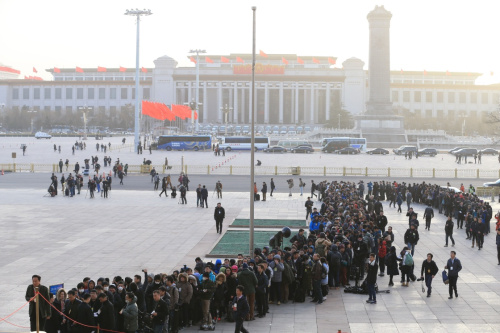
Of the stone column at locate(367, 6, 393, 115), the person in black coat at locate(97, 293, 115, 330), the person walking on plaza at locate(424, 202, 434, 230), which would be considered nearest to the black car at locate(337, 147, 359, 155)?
the stone column at locate(367, 6, 393, 115)

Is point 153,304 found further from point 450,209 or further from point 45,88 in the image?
point 45,88

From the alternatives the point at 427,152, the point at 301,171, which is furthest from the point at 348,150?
the point at 301,171

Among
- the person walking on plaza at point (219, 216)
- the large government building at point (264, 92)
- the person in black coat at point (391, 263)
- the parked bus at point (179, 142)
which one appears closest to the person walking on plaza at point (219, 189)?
the person walking on plaza at point (219, 216)

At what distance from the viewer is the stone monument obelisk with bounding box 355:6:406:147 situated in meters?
91.9

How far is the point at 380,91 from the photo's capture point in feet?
316

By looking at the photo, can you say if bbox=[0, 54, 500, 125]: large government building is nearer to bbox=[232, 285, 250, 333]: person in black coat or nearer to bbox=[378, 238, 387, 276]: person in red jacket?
bbox=[378, 238, 387, 276]: person in red jacket

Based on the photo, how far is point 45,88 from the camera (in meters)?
170

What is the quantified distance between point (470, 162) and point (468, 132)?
7515cm

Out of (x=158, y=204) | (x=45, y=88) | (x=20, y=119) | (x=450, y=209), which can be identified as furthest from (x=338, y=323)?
(x=45, y=88)

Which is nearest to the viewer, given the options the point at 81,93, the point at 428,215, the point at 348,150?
the point at 428,215

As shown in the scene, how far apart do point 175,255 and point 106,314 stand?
9.75 meters

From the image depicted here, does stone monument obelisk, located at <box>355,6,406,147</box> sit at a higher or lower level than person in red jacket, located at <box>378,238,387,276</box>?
higher

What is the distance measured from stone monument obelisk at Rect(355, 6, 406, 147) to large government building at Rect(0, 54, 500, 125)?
153 feet

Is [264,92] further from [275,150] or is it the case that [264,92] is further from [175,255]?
→ [175,255]
